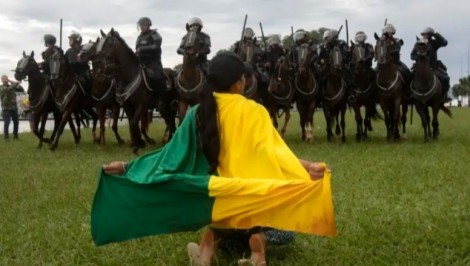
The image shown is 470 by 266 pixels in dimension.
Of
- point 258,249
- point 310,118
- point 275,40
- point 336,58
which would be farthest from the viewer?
point 275,40

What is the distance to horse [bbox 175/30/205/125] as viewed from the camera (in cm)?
1367

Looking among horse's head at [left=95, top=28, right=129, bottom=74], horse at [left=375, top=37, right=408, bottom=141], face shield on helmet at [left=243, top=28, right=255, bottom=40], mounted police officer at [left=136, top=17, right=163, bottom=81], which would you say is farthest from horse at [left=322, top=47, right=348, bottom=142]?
horse's head at [left=95, top=28, right=129, bottom=74]

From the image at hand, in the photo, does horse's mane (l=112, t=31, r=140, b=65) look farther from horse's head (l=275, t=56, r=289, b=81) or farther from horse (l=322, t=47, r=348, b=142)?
horse (l=322, t=47, r=348, b=142)

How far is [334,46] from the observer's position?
1591cm

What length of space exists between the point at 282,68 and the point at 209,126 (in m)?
11.4

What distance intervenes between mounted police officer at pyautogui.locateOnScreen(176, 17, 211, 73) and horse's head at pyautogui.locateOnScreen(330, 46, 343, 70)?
299cm

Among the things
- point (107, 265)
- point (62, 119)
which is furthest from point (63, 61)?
point (107, 265)

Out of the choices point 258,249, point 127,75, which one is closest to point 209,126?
point 258,249

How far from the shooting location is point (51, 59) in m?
14.8

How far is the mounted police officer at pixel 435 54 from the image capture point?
1510cm

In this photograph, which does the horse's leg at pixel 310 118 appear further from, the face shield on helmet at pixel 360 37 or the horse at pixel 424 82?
the horse at pixel 424 82

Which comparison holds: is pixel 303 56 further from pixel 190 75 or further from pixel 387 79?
pixel 190 75

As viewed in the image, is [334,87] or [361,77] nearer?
[361,77]

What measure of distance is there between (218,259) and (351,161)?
6.42 meters
